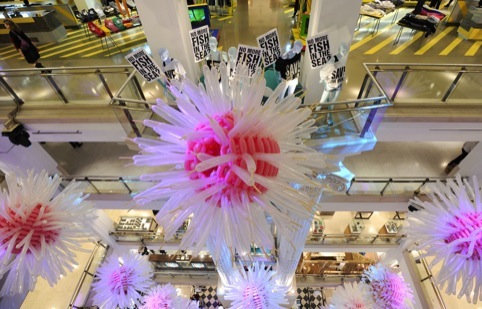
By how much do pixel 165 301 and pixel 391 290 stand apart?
3.67 metres

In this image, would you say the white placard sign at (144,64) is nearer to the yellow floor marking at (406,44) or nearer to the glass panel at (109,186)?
the glass panel at (109,186)

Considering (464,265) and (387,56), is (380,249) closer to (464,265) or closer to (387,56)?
(387,56)

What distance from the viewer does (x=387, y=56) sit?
6180 mm

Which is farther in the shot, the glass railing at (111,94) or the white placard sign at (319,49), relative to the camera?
the white placard sign at (319,49)

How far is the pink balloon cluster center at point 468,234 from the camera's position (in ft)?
4.62

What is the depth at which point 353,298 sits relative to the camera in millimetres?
4203

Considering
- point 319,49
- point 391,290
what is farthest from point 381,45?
point 391,290

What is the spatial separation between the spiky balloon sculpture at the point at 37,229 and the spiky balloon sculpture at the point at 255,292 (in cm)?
263

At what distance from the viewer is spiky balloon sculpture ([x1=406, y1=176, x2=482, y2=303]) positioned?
144cm

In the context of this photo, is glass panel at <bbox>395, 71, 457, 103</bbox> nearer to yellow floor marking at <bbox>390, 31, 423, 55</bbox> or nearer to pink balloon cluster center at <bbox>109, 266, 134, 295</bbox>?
yellow floor marking at <bbox>390, 31, 423, 55</bbox>

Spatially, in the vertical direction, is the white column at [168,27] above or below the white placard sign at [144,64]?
above

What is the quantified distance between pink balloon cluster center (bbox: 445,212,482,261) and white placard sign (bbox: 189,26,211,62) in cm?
390

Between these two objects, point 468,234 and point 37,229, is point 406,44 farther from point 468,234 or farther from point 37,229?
point 37,229

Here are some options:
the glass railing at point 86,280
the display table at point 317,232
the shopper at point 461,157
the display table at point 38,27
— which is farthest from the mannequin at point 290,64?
the display table at point 38,27
